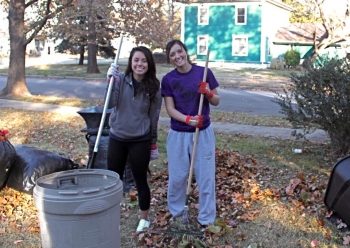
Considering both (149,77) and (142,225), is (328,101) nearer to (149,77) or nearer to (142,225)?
(149,77)

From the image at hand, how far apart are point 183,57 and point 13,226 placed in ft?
8.28

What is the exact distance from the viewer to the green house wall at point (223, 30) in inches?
1315

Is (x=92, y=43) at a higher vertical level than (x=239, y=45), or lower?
lower

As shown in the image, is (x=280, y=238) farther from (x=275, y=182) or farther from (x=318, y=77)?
(x=318, y=77)

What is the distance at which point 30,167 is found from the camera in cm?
549

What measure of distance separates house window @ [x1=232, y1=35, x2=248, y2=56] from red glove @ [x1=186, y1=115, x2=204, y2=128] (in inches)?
1208

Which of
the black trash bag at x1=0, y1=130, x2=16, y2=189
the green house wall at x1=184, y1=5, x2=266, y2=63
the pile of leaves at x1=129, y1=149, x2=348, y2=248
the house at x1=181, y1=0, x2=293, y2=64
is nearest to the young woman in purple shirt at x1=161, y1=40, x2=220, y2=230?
the pile of leaves at x1=129, y1=149, x2=348, y2=248

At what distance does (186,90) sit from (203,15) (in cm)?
3214

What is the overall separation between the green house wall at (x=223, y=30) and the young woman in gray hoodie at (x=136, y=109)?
3019 cm

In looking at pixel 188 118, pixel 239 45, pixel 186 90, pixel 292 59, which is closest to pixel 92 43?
pixel 239 45

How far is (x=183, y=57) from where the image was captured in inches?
155

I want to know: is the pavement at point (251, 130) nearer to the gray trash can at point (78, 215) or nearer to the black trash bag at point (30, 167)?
the black trash bag at point (30, 167)

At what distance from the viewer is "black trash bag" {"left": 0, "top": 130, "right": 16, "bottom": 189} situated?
17.3 ft

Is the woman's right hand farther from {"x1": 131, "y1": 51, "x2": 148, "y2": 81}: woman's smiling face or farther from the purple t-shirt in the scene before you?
the purple t-shirt
